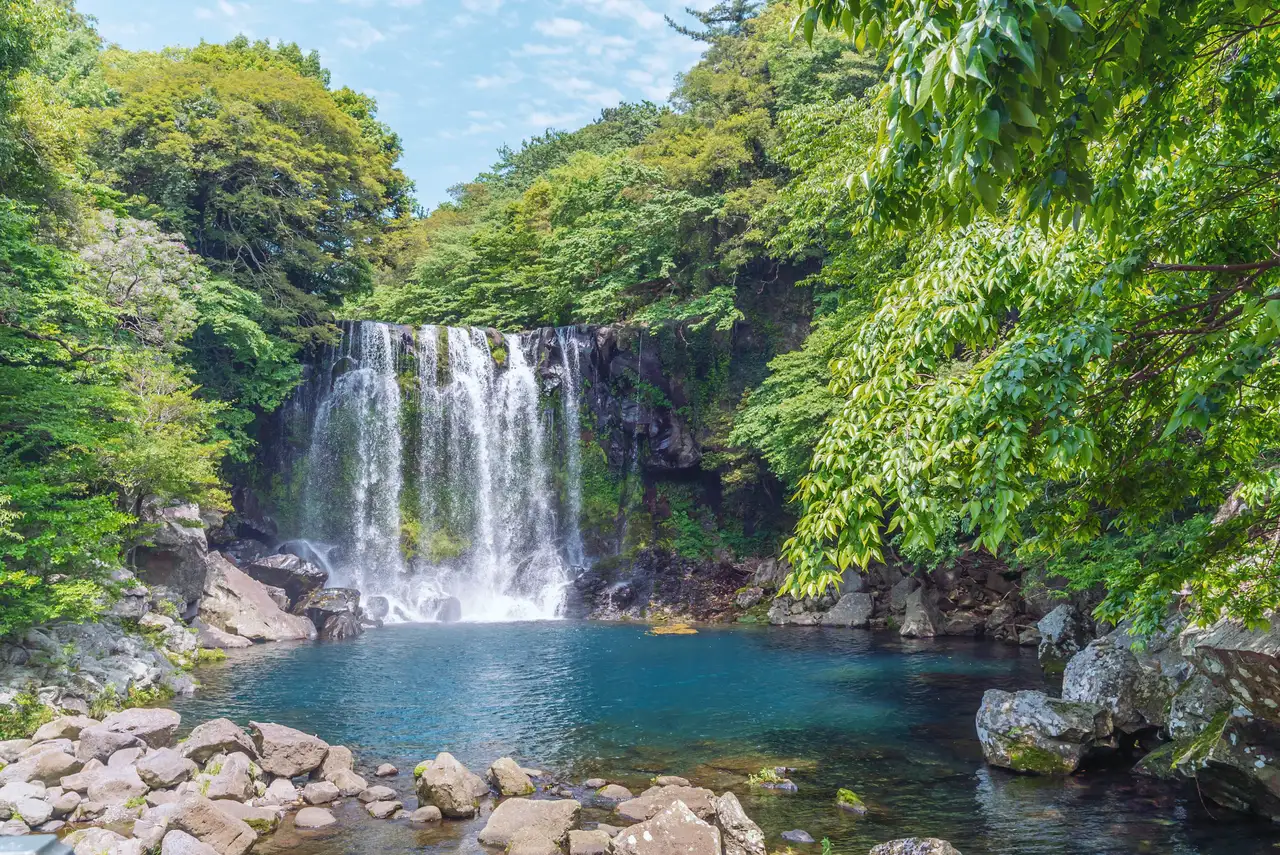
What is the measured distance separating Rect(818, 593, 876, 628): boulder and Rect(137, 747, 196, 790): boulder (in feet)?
64.6

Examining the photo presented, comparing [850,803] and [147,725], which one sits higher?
[147,725]

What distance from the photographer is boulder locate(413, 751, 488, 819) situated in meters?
9.61

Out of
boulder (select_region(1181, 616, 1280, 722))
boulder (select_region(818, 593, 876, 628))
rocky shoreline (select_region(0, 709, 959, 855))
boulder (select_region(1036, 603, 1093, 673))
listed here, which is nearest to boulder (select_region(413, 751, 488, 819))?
rocky shoreline (select_region(0, 709, 959, 855))

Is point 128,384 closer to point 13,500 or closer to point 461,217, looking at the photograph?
point 13,500

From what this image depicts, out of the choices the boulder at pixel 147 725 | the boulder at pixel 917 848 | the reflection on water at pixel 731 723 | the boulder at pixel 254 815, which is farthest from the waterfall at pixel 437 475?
the boulder at pixel 917 848

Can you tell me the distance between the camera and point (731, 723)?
1395 cm

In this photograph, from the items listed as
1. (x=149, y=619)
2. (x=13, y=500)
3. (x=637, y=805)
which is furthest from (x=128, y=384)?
(x=637, y=805)

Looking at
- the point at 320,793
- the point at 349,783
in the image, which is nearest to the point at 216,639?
the point at 349,783

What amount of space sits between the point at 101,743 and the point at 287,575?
1568cm

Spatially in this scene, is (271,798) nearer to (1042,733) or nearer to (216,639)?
(1042,733)

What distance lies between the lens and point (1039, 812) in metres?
9.27

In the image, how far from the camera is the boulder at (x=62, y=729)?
10.9m

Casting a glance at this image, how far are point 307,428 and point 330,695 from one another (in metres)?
17.0

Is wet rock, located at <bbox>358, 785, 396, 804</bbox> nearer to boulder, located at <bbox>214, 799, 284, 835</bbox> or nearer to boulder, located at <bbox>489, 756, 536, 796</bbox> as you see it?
boulder, located at <bbox>214, 799, 284, 835</bbox>
